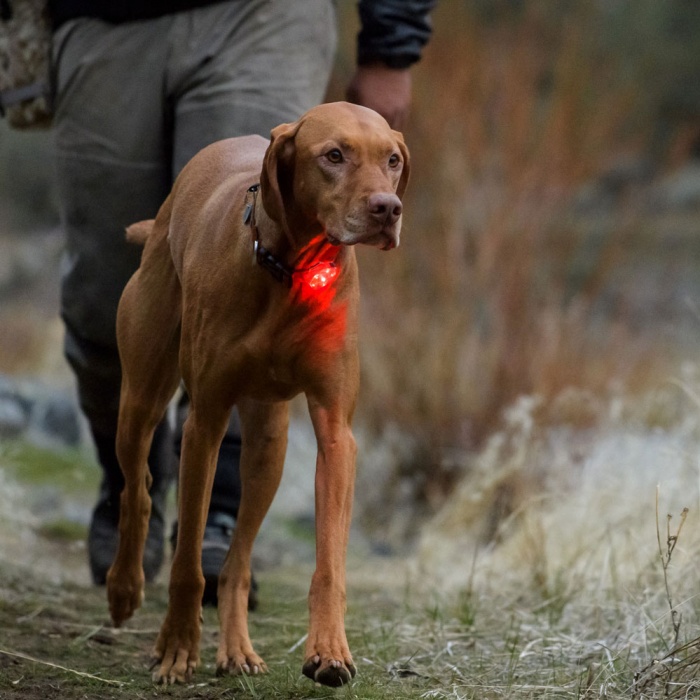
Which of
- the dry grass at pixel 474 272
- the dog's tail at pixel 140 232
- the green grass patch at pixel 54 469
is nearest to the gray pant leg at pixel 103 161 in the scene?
the dog's tail at pixel 140 232

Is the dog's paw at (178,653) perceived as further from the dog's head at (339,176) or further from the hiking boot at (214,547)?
the dog's head at (339,176)

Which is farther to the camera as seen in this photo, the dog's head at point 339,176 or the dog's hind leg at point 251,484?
the dog's hind leg at point 251,484

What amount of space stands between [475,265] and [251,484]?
3869mm

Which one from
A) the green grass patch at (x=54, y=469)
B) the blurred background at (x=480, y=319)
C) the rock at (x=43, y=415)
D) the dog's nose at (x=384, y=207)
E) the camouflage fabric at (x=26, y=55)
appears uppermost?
the dog's nose at (x=384, y=207)

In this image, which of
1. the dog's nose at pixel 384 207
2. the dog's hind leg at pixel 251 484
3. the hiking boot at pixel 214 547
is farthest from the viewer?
the hiking boot at pixel 214 547

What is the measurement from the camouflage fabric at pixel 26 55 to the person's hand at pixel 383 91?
0.89 metres

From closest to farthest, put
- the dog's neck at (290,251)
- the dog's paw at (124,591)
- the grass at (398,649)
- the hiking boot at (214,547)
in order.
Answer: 1. the dog's neck at (290,251)
2. the grass at (398,649)
3. the dog's paw at (124,591)
4. the hiking boot at (214,547)

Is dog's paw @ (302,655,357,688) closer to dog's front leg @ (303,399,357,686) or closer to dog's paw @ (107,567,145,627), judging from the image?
dog's front leg @ (303,399,357,686)

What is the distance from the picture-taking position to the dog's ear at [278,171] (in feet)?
8.00

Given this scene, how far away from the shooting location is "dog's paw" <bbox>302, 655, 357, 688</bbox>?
2.38m

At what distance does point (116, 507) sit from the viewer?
4227 mm

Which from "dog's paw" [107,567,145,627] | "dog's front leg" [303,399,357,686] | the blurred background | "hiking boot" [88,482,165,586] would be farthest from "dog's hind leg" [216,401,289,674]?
the blurred background

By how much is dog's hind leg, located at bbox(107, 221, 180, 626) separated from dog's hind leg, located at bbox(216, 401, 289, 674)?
0.21 m

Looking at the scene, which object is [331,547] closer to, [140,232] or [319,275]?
[319,275]
